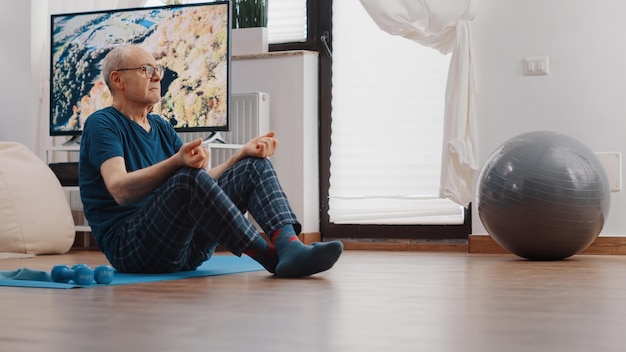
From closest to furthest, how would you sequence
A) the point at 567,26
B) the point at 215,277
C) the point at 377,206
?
the point at 215,277
the point at 567,26
the point at 377,206

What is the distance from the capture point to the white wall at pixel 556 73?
479cm

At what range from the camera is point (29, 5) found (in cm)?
586

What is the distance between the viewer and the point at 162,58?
17.1 ft

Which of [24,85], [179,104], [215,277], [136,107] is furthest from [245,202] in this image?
[24,85]

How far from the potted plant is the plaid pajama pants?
257cm

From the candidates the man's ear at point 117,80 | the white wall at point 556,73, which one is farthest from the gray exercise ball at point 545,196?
the man's ear at point 117,80

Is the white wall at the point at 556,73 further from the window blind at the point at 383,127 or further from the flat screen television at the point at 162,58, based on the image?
the flat screen television at the point at 162,58

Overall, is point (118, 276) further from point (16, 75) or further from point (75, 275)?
point (16, 75)

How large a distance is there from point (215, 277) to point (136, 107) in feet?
2.06

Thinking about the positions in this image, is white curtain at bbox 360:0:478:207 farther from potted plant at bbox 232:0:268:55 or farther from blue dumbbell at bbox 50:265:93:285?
blue dumbbell at bbox 50:265:93:285

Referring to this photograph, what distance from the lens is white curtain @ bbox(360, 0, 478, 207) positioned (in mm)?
4906

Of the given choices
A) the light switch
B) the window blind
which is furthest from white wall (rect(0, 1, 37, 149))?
the light switch

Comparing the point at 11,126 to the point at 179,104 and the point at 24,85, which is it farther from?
the point at 179,104

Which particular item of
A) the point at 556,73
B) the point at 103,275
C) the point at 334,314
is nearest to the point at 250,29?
the point at 556,73
